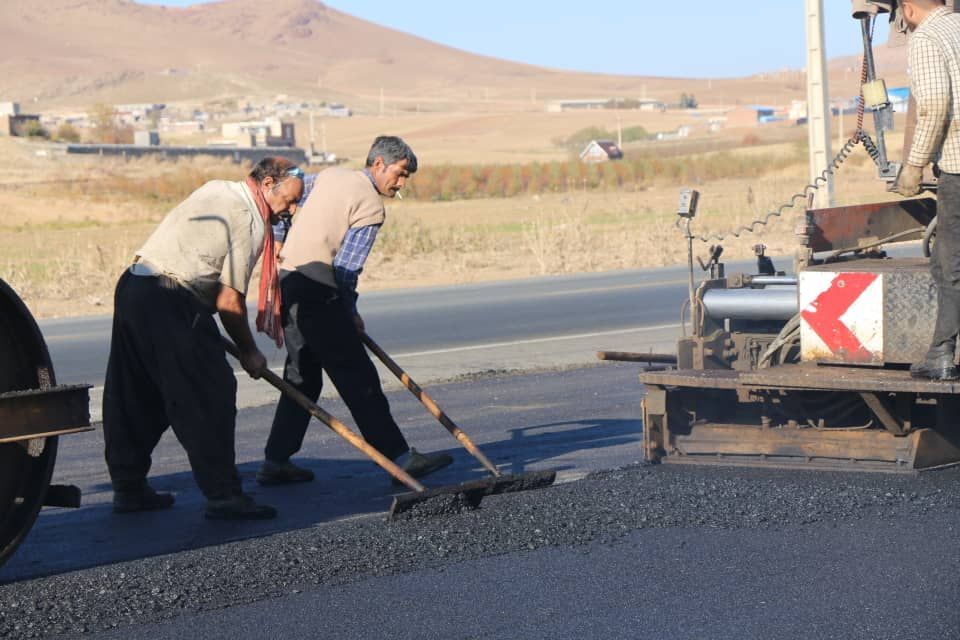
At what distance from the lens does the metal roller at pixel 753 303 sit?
24.3ft

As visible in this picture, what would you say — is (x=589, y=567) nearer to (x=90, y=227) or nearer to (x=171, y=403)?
(x=171, y=403)

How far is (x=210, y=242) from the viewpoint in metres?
6.39

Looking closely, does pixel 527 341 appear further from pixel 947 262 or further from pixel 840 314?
pixel 947 262

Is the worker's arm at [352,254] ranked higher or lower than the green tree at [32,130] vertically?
lower

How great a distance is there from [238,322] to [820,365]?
2.92m

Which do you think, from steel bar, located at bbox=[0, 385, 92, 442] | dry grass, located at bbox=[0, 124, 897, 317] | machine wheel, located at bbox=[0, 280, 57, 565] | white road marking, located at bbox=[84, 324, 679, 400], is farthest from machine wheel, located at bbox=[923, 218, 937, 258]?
dry grass, located at bbox=[0, 124, 897, 317]

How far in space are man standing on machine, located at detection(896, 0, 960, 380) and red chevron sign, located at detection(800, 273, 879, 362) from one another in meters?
0.34

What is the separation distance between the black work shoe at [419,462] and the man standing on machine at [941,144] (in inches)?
101

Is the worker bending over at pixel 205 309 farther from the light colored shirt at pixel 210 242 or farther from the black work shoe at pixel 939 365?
the black work shoe at pixel 939 365

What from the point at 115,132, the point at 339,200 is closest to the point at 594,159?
the point at 115,132

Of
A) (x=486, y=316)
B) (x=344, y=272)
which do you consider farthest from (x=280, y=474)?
(x=486, y=316)

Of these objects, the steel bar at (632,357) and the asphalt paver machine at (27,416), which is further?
the steel bar at (632,357)

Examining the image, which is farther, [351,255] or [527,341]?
[527,341]

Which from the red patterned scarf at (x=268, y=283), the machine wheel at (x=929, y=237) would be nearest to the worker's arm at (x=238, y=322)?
the red patterned scarf at (x=268, y=283)
